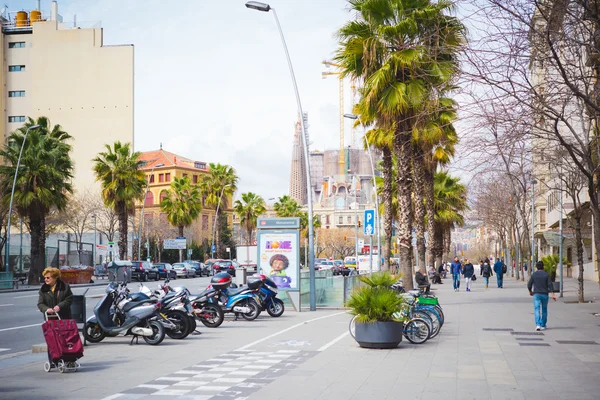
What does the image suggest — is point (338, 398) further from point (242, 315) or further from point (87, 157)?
point (87, 157)

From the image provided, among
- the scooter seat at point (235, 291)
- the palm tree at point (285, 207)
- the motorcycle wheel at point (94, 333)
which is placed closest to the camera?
the motorcycle wheel at point (94, 333)

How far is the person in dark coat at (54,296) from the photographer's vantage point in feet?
37.9

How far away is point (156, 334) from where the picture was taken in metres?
15.0

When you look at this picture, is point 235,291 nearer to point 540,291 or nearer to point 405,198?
point 540,291

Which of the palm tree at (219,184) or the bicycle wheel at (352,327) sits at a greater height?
the palm tree at (219,184)

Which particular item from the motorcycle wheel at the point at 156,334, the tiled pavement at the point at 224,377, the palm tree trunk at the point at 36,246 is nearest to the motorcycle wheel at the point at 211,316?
the motorcycle wheel at the point at 156,334

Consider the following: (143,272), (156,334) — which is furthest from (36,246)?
(156,334)

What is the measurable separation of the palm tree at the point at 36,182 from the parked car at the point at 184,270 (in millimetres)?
18672

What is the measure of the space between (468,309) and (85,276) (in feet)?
107

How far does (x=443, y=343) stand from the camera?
15.3 m

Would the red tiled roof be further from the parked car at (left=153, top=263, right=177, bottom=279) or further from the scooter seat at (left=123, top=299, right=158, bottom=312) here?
the scooter seat at (left=123, top=299, right=158, bottom=312)

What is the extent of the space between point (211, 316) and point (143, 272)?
1563 inches

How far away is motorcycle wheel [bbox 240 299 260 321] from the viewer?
68.8ft

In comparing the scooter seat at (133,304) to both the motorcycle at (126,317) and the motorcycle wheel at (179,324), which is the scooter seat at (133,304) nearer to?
the motorcycle at (126,317)
